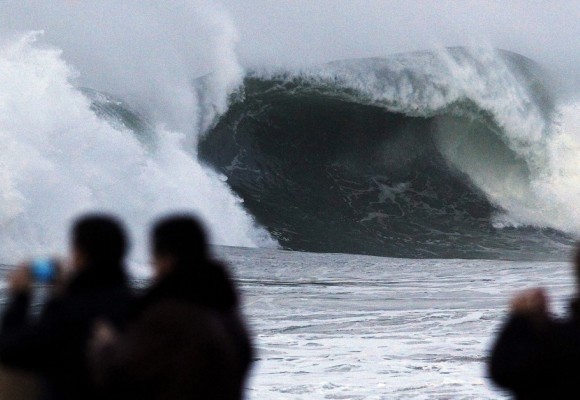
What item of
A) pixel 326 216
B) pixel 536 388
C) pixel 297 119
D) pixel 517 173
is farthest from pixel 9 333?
pixel 517 173

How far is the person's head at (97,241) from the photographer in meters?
2.45

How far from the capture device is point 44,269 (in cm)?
245

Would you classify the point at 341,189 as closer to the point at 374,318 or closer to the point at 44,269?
the point at 374,318

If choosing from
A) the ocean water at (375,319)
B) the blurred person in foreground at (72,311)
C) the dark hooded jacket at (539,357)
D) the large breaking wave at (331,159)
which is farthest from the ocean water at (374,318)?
the blurred person in foreground at (72,311)

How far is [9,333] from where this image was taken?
2.42 metres

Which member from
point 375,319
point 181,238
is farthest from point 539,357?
point 375,319

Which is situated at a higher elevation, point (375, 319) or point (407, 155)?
point (407, 155)

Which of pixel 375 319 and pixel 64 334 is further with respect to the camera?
pixel 375 319

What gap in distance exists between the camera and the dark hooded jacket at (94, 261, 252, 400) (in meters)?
2.24

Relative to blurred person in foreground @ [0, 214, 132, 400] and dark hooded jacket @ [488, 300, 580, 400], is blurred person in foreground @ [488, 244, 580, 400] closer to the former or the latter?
dark hooded jacket @ [488, 300, 580, 400]

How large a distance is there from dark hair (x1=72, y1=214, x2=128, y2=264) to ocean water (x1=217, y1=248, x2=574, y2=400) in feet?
16.3

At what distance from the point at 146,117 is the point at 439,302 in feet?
36.0

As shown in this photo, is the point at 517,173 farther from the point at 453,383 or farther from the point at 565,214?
the point at 453,383

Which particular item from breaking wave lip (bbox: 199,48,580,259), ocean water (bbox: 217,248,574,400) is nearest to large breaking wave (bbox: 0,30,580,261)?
breaking wave lip (bbox: 199,48,580,259)
